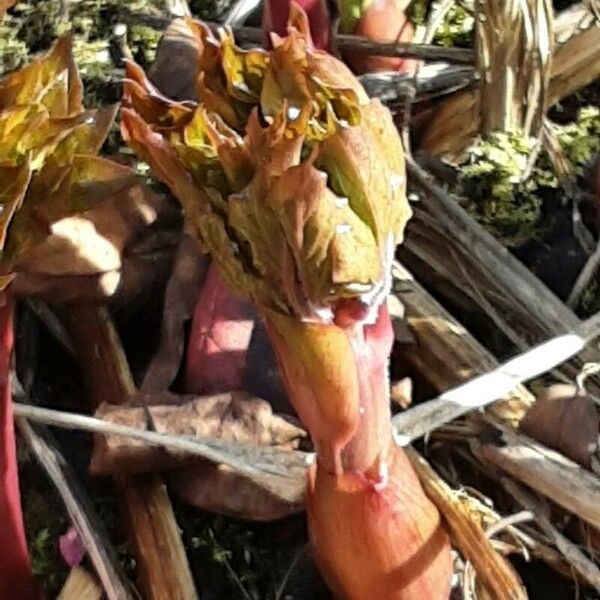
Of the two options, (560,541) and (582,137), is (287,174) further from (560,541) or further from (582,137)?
(582,137)

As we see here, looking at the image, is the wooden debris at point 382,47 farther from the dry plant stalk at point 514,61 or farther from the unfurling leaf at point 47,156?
the unfurling leaf at point 47,156

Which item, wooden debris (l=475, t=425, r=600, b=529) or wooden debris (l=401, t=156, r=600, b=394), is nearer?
wooden debris (l=475, t=425, r=600, b=529)

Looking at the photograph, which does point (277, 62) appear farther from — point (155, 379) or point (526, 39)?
point (526, 39)

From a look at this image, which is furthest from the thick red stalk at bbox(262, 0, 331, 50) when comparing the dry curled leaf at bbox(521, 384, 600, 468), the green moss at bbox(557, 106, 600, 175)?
the dry curled leaf at bbox(521, 384, 600, 468)

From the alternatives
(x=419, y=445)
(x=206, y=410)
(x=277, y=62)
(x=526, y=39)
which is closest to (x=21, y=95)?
(x=277, y=62)

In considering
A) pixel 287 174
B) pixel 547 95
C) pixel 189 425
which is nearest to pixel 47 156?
pixel 287 174

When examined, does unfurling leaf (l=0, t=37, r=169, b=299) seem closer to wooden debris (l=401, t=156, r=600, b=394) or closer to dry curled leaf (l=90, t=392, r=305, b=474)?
dry curled leaf (l=90, t=392, r=305, b=474)
